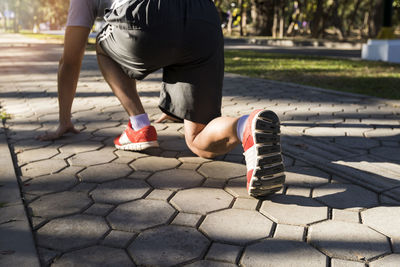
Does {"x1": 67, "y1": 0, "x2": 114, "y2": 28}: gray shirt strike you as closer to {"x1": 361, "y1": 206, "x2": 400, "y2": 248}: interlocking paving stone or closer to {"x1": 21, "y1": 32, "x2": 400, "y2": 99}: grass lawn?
{"x1": 361, "y1": 206, "x2": 400, "y2": 248}: interlocking paving stone

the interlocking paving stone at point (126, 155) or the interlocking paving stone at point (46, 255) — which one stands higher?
Result: the interlocking paving stone at point (126, 155)

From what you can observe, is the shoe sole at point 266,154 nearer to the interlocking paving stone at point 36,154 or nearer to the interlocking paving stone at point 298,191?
the interlocking paving stone at point 298,191

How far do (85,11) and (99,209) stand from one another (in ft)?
4.62

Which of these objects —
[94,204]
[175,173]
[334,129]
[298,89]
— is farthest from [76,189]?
[298,89]

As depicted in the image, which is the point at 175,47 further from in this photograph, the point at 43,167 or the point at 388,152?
the point at 388,152

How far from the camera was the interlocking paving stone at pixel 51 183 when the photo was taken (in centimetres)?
238

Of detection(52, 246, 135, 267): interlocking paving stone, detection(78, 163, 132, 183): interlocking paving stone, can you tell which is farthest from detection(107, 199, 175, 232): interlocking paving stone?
detection(78, 163, 132, 183): interlocking paving stone

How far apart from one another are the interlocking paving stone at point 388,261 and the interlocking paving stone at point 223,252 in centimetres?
54

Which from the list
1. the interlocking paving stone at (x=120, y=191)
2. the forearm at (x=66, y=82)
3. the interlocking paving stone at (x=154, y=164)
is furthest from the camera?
the forearm at (x=66, y=82)

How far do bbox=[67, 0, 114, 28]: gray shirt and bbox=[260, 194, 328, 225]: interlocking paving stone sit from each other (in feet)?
5.43

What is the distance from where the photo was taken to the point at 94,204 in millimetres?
2191

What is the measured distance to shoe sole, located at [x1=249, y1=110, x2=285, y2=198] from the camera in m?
2.04

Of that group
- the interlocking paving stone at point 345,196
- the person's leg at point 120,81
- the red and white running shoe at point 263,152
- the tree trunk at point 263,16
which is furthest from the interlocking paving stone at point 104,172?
the tree trunk at point 263,16

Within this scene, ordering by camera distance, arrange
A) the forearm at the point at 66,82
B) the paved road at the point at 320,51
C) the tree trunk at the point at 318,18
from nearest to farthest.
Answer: the forearm at the point at 66,82 → the paved road at the point at 320,51 → the tree trunk at the point at 318,18
